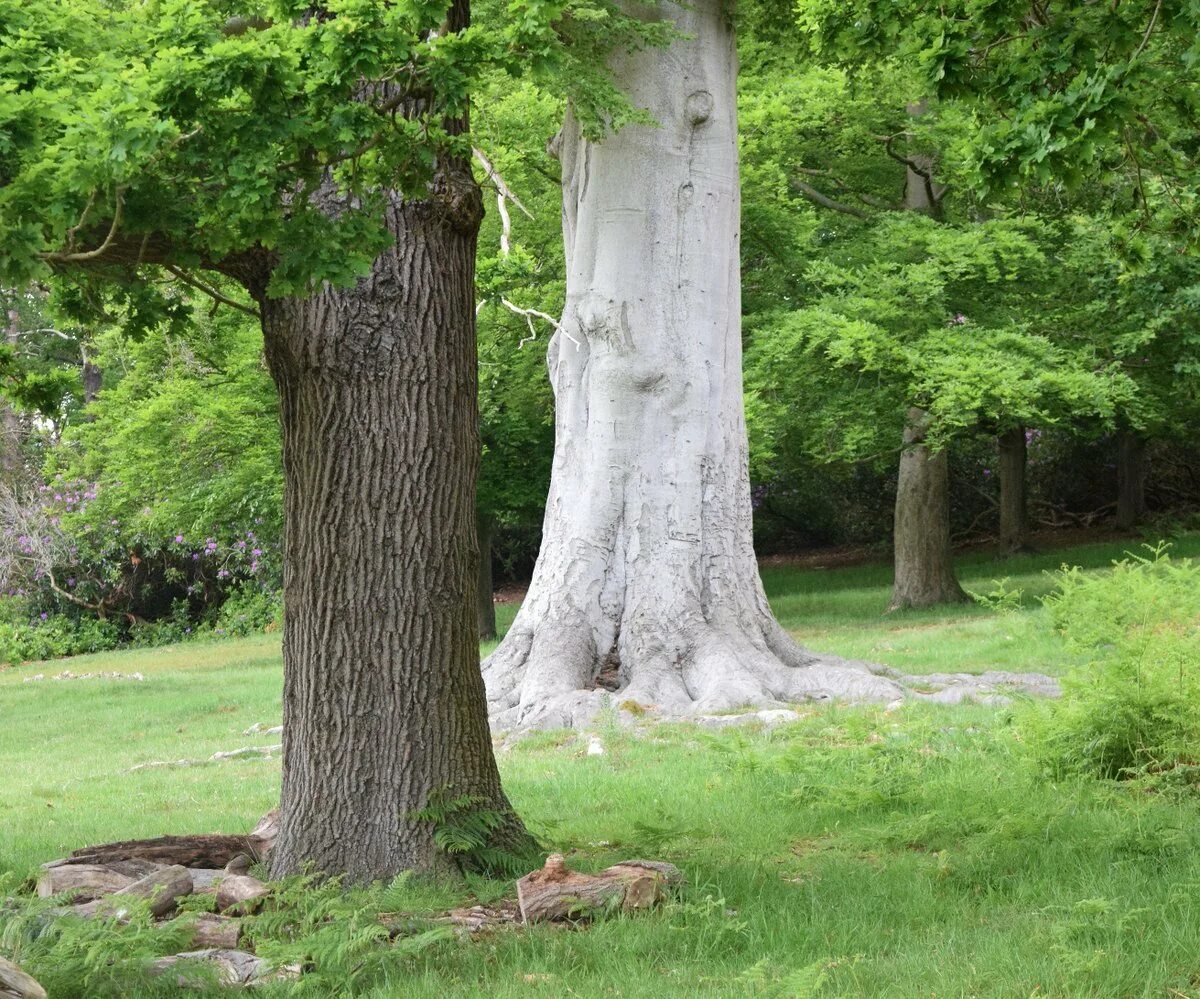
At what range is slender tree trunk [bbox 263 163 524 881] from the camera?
18.3 feet

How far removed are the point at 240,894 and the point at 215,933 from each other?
1.79 feet

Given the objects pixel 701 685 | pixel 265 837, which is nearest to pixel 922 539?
pixel 701 685

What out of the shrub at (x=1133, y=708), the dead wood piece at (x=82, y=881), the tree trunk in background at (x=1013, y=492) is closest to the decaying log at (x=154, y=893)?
the dead wood piece at (x=82, y=881)

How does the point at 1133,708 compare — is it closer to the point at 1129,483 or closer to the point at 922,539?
the point at 922,539

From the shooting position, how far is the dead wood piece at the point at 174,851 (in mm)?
5828

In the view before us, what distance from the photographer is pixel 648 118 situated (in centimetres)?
1098

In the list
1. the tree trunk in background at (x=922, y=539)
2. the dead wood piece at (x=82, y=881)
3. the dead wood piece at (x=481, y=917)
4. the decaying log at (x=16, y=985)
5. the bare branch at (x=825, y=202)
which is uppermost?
the bare branch at (x=825, y=202)

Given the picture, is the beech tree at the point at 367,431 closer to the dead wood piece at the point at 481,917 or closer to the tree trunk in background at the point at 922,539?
the dead wood piece at the point at 481,917

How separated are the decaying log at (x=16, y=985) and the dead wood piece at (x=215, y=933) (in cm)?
93

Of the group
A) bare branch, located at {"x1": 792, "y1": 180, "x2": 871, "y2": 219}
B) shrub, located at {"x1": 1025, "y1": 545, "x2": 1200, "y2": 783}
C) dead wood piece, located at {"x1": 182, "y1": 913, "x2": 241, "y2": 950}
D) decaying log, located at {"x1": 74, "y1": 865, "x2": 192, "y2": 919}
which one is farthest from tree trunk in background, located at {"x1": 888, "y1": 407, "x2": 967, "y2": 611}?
dead wood piece, located at {"x1": 182, "y1": 913, "x2": 241, "y2": 950}

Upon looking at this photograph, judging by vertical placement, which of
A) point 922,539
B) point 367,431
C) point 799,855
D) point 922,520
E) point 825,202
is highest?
point 825,202

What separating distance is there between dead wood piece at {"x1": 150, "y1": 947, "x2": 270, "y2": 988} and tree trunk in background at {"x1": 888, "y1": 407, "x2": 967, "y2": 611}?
16282mm

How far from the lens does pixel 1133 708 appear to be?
268 inches

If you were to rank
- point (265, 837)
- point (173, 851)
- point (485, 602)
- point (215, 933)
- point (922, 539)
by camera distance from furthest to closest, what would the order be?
1. point (485, 602)
2. point (922, 539)
3. point (265, 837)
4. point (173, 851)
5. point (215, 933)
